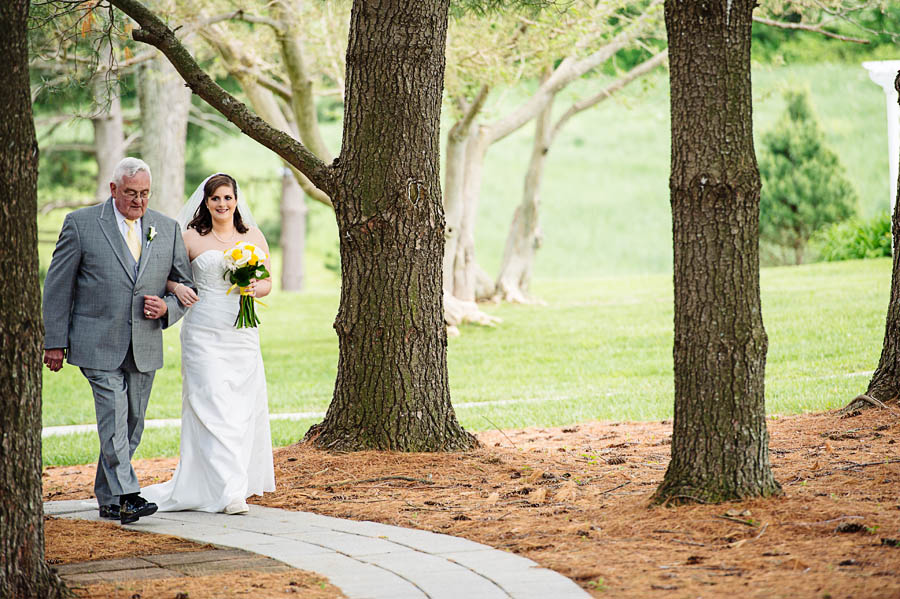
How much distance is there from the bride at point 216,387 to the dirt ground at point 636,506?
12.8 inches

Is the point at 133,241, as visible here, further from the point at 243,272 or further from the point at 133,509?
the point at 133,509

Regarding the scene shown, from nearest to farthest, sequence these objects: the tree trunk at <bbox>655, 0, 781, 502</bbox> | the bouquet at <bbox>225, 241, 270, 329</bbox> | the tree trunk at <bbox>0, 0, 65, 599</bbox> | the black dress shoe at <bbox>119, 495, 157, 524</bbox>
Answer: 1. the tree trunk at <bbox>0, 0, 65, 599</bbox>
2. the tree trunk at <bbox>655, 0, 781, 502</bbox>
3. the black dress shoe at <bbox>119, 495, 157, 524</bbox>
4. the bouquet at <bbox>225, 241, 270, 329</bbox>

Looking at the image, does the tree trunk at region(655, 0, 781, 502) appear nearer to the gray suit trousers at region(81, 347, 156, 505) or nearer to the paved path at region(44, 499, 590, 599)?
the paved path at region(44, 499, 590, 599)

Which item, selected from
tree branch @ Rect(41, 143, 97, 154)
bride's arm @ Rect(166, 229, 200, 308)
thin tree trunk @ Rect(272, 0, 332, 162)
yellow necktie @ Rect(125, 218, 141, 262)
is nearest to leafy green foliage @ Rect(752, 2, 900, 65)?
thin tree trunk @ Rect(272, 0, 332, 162)

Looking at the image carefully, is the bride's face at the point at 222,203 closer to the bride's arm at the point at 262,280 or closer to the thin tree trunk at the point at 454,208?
the bride's arm at the point at 262,280

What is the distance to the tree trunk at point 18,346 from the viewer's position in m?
4.04

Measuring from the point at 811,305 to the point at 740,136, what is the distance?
1294 centimetres

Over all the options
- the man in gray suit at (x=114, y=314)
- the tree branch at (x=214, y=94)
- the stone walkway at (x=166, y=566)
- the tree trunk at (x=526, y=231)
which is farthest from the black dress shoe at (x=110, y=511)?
the tree trunk at (x=526, y=231)

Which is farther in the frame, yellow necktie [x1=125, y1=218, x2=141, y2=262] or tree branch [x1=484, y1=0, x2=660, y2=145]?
tree branch [x1=484, y1=0, x2=660, y2=145]

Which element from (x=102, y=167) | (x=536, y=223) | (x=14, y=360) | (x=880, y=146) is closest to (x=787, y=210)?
(x=536, y=223)

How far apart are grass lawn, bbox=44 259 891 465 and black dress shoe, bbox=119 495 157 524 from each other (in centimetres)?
377

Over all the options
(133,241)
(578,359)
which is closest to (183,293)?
(133,241)

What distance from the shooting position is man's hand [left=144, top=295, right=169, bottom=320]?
19.9ft

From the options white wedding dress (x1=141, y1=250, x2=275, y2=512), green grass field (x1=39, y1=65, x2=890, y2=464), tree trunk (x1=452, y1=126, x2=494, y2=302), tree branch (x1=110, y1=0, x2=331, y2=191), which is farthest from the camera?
tree trunk (x1=452, y1=126, x2=494, y2=302)
